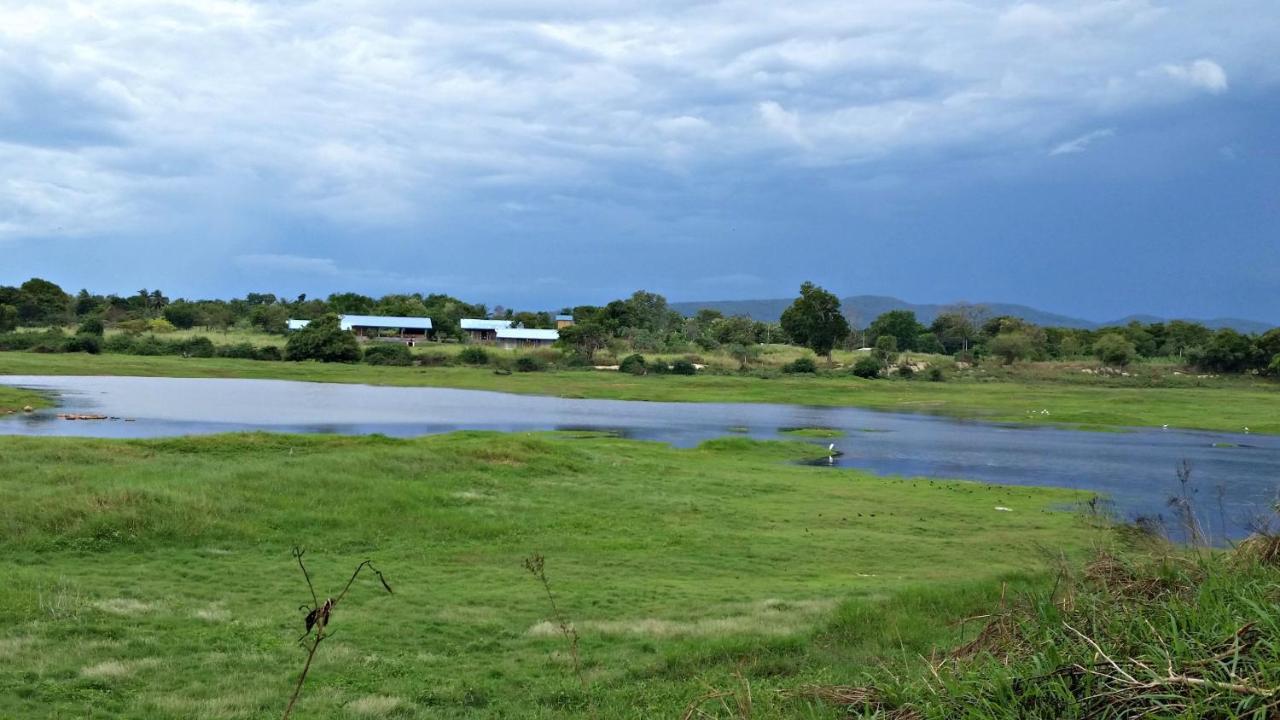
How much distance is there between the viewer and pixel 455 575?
62.0 ft

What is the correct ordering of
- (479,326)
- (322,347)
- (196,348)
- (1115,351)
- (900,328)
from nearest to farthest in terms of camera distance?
(322,347) < (196,348) < (1115,351) < (479,326) < (900,328)

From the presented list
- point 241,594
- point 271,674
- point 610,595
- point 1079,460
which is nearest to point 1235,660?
point 271,674

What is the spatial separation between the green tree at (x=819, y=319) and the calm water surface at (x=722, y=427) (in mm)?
60145

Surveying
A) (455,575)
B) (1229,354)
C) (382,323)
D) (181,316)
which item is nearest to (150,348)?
(382,323)

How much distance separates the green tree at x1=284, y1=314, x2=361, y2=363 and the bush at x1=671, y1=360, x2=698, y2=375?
41420mm

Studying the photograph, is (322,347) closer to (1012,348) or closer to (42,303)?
(42,303)

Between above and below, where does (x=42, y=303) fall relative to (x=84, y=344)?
above

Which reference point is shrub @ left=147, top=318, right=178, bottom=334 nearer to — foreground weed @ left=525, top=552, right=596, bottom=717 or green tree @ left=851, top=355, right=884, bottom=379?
green tree @ left=851, top=355, right=884, bottom=379

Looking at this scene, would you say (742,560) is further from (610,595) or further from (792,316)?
(792,316)

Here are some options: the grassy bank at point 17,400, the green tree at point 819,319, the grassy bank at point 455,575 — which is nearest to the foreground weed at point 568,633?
the grassy bank at point 455,575

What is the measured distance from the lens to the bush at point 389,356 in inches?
4801

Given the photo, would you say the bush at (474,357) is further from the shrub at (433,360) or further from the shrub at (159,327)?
the shrub at (159,327)

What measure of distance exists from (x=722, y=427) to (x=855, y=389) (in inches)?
1951

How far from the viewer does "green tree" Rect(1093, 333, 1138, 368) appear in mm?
139875
